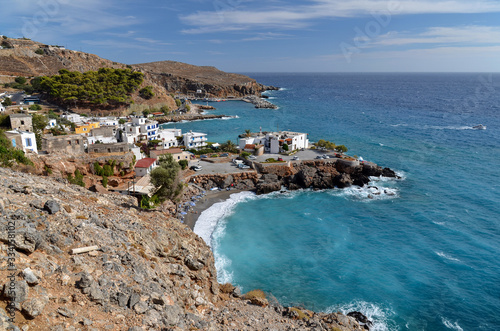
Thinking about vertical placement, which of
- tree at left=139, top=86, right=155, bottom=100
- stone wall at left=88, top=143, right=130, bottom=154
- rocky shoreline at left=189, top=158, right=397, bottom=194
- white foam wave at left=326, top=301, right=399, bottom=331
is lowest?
white foam wave at left=326, top=301, right=399, bottom=331

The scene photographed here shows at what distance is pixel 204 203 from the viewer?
3888 cm

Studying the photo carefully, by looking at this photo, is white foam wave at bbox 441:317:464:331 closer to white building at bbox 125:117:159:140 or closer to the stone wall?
the stone wall

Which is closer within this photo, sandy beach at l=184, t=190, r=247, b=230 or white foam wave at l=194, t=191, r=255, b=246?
white foam wave at l=194, t=191, r=255, b=246

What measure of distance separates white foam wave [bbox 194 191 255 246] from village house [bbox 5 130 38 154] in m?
20.0

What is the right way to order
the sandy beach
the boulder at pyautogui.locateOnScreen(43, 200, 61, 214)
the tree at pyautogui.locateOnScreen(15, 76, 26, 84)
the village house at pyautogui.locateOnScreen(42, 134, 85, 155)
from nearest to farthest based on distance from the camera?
the boulder at pyautogui.locateOnScreen(43, 200, 61, 214) → the sandy beach → the village house at pyautogui.locateOnScreen(42, 134, 85, 155) → the tree at pyautogui.locateOnScreen(15, 76, 26, 84)

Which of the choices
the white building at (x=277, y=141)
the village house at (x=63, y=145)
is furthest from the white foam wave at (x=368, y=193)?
the village house at (x=63, y=145)

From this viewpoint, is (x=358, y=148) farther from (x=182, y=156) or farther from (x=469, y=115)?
(x=469, y=115)

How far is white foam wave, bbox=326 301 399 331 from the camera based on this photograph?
2103cm

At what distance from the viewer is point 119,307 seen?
10.9 meters

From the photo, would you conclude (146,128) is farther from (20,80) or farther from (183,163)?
(20,80)

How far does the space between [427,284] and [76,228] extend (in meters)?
26.0

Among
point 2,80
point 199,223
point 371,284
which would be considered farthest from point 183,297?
point 2,80

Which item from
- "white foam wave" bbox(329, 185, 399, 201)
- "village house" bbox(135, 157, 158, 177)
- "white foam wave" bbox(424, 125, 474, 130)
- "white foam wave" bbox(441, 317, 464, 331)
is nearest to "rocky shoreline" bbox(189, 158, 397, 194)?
"white foam wave" bbox(329, 185, 399, 201)

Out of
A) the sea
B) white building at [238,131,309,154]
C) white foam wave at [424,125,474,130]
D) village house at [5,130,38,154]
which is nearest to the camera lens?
the sea
